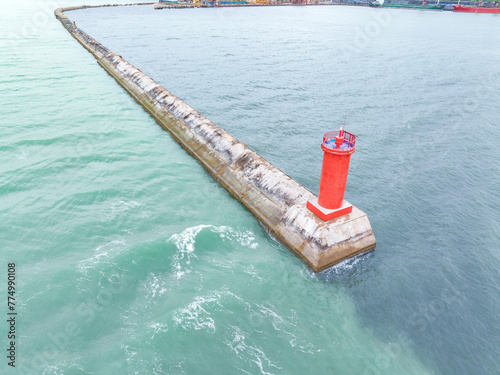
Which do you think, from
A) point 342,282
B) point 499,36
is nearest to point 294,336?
point 342,282

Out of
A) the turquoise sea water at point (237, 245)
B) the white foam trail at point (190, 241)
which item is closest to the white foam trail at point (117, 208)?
the turquoise sea water at point (237, 245)

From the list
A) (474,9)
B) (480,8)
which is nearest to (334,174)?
A: (474,9)

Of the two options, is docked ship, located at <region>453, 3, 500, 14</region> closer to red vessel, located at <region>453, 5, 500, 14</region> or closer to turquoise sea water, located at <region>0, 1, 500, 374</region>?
red vessel, located at <region>453, 5, 500, 14</region>

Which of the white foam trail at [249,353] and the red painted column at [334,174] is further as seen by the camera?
the red painted column at [334,174]

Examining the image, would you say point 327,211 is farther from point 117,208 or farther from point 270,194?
point 117,208

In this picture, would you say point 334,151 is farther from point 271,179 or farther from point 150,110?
point 150,110

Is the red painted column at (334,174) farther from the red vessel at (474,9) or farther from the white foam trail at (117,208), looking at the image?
the red vessel at (474,9)
